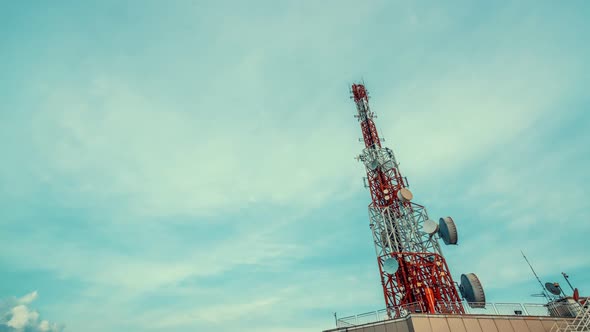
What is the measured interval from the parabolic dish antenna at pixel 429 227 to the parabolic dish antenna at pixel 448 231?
778mm

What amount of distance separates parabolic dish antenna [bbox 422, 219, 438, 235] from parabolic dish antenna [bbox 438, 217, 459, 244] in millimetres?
778

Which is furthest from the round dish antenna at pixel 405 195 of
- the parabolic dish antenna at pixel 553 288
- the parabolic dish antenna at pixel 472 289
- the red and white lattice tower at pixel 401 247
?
the parabolic dish antenna at pixel 553 288

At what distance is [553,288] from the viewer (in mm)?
27438

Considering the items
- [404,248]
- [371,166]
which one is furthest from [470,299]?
[371,166]

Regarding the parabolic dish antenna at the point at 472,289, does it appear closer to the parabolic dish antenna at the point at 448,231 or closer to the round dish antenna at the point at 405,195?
the parabolic dish antenna at the point at 448,231

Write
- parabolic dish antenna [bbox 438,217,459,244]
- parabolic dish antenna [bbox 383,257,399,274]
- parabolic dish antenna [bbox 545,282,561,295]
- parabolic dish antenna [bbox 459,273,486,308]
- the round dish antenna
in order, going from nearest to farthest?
1. parabolic dish antenna [bbox 545,282,561,295]
2. parabolic dish antenna [bbox 459,273,486,308]
3. parabolic dish antenna [bbox 383,257,399,274]
4. parabolic dish antenna [bbox 438,217,459,244]
5. the round dish antenna

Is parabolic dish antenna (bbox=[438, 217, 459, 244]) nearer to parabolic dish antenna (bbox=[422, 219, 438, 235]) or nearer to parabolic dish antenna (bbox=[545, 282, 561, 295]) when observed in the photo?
parabolic dish antenna (bbox=[422, 219, 438, 235])

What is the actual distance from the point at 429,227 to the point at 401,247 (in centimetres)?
443

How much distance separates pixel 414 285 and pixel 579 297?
1499cm

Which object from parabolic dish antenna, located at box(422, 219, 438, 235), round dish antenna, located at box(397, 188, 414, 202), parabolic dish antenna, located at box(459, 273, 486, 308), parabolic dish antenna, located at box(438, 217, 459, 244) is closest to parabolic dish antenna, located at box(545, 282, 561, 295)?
parabolic dish antenna, located at box(459, 273, 486, 308)

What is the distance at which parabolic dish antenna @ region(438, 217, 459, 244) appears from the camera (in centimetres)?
3556

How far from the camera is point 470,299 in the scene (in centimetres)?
2984

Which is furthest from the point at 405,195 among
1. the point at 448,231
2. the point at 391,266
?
the point at 391,266

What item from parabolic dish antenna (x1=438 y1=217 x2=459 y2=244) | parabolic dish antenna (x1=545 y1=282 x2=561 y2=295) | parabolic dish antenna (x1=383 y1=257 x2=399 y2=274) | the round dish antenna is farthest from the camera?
the round dish antenna
